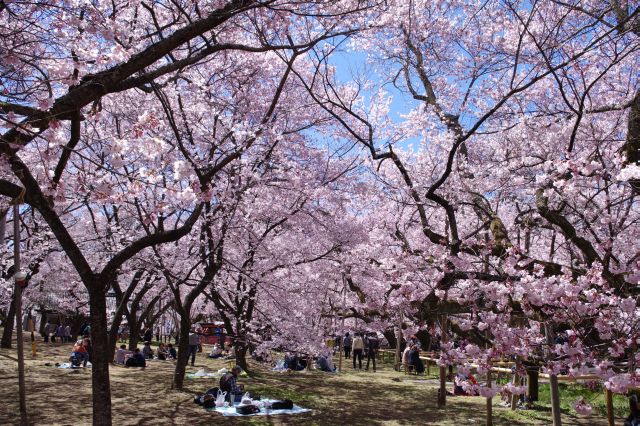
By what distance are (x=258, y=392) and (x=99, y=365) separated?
648cm

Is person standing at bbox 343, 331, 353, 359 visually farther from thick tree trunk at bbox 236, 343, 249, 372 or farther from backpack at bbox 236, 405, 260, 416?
backpack at bbox 236, 405, 260, 416

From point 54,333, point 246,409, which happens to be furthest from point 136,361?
point 54,333

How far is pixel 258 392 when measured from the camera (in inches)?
507

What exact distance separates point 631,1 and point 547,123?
363cm

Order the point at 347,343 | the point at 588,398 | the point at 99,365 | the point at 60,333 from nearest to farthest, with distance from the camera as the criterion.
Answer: the point at 99,365 < the point at 588,398 < the point at 347,343 < the point at 60,333

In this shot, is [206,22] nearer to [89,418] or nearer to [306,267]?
[89,418]

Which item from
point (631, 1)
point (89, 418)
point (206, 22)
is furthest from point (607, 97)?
point (89, 418)

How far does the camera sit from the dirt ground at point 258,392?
9.87 m

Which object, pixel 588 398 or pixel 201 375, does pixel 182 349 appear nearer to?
pixel 201 375

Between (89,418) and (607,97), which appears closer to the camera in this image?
(89,418)

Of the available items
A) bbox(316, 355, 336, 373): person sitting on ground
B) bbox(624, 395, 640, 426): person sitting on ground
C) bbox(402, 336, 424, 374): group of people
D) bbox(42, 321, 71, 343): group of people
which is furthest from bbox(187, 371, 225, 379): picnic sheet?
bbox(42, 321, 71, 343): group of people

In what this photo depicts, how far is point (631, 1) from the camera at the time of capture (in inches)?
265

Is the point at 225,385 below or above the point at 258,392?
above

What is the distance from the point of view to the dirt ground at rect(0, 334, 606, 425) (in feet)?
32.4
